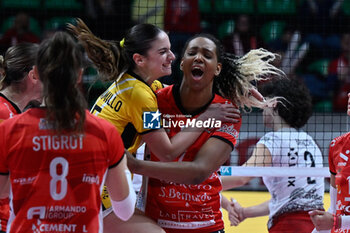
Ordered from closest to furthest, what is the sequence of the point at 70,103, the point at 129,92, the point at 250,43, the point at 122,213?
the point at 70,103 → the point at 122,213 → the point at 129,92 → the point at 250,43

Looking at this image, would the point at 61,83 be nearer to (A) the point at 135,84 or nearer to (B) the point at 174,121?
(A) the point at 135,84

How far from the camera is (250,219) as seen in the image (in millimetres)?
7887

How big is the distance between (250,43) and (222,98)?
7.75 m

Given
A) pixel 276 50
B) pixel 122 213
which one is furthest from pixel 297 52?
pixel 122 213

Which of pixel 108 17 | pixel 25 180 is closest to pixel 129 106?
pixel 25 180

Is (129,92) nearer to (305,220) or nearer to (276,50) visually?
(305,220)

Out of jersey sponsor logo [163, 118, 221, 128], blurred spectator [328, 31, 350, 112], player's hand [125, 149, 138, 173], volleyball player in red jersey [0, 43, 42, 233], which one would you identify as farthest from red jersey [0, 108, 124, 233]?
blurred spectator [328, 31, 350, 112]

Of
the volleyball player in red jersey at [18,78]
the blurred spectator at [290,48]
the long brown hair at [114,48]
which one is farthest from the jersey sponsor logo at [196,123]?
the blurred spectator at [290,48]

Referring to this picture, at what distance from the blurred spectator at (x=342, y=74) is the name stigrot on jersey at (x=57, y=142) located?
9531 mm

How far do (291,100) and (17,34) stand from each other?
7.36 meters

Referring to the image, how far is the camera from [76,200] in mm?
3051

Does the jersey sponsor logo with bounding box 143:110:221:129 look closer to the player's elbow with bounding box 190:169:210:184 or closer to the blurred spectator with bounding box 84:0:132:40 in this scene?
the player's elbow with bounding box 190:169:210:184

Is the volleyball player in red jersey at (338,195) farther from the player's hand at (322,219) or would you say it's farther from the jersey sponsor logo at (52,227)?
the jersey sponsor logo at (52,227)

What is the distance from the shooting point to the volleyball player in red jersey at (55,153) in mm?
3006
